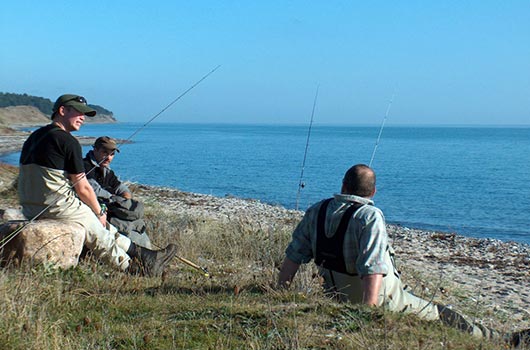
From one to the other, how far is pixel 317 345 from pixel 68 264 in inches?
121

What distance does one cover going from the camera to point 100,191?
309 inches

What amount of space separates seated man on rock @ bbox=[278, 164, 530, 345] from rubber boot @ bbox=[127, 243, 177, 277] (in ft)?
6.47

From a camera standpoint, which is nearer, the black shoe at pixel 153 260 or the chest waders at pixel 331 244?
the chest waders at pixel 331 244

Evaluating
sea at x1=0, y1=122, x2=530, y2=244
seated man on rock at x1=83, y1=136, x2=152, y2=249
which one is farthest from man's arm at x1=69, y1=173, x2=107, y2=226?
sea at x1=0, y1=122, x2=530, y2=244

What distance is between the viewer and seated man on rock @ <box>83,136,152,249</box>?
7840mm

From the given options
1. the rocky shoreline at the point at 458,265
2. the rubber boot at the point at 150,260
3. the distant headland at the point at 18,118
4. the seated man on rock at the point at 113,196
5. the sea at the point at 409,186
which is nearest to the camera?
the rubber boot at the point at 150,260

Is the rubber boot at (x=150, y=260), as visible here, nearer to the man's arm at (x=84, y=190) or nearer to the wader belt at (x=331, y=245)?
the man's arm at (x=84, y=190)

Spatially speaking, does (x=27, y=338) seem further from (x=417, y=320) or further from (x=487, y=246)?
(x=487, y=246)

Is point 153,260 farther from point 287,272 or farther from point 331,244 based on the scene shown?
point 331,244

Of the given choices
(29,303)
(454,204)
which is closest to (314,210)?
(29,303)

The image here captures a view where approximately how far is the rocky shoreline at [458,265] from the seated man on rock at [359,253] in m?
0.41

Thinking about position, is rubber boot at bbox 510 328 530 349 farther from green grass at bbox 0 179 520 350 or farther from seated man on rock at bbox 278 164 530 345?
green grass at bbox 0 179 520 350

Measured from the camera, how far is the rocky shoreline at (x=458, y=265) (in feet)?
28.9

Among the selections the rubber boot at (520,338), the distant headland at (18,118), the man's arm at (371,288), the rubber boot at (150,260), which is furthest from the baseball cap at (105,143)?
the distant headland at (18,118)
